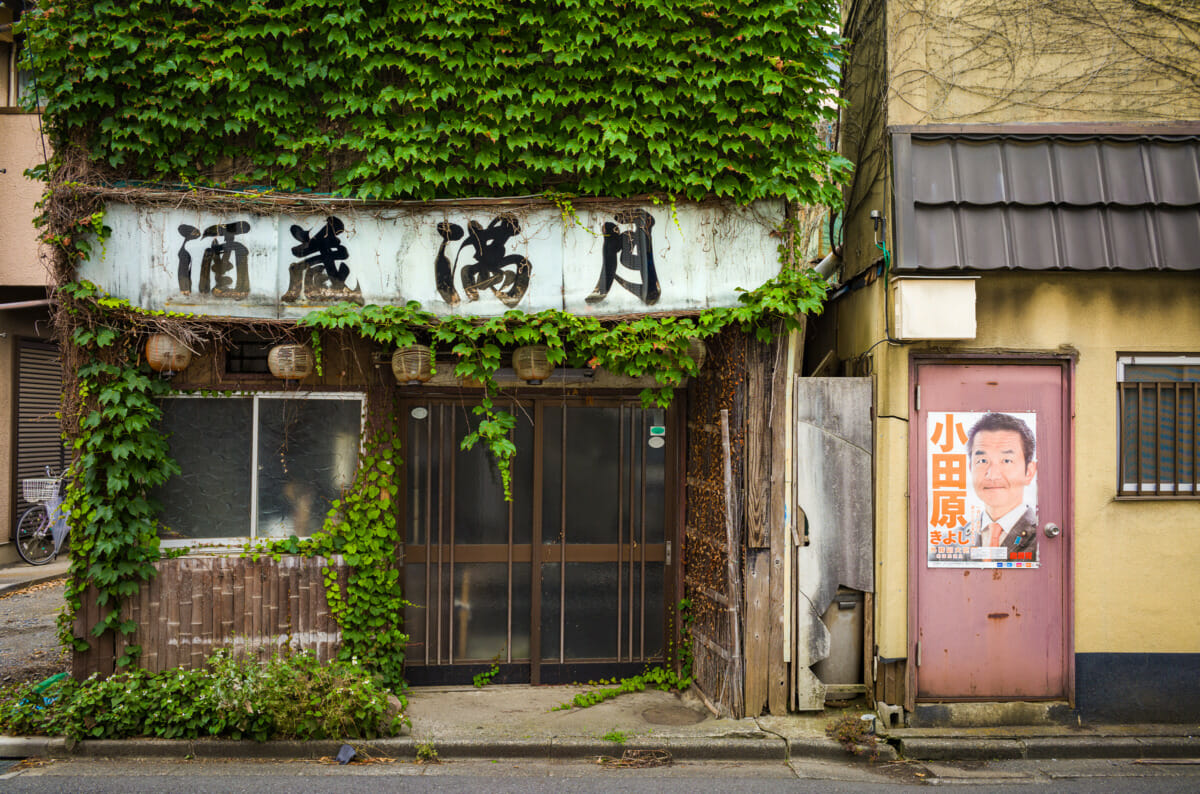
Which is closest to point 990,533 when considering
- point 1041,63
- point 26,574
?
point 1041,63

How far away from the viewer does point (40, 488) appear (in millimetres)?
12555

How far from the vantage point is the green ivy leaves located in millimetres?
6441

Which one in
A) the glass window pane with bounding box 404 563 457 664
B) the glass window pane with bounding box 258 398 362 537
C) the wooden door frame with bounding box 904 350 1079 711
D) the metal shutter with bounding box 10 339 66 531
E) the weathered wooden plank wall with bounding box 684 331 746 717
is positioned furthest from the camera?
the metal shutter with bounding box 10 339 66 531

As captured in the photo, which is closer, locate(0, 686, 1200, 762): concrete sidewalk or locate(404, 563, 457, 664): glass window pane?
locate(0, 686, 1200, 762): concrete sidewalk

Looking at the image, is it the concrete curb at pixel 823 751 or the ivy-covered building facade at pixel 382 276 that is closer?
the concrete curb at pixel 823 751

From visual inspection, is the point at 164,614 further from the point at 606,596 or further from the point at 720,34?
the point at 720,34

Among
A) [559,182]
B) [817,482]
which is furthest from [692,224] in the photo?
[817,482]

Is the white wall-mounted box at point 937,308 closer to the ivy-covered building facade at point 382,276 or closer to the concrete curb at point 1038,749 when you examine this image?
the ivy-covered building facade at point 382,276

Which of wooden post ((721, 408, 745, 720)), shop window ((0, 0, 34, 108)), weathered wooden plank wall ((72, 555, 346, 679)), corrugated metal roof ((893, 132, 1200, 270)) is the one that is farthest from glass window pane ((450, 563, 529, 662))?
shop window ((0, 0, 34, 108))

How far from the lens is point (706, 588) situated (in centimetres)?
720

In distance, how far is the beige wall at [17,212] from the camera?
11961mm

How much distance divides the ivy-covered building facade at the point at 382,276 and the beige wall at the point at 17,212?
6874mm

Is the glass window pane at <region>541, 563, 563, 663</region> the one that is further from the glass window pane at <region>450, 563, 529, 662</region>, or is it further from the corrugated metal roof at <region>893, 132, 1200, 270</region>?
the corrugated metal roof at <region>893, 132, 1200, 270</region>

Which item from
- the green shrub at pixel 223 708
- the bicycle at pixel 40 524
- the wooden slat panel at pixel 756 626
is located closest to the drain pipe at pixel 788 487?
the wooden slat panel at pixel 756 626
